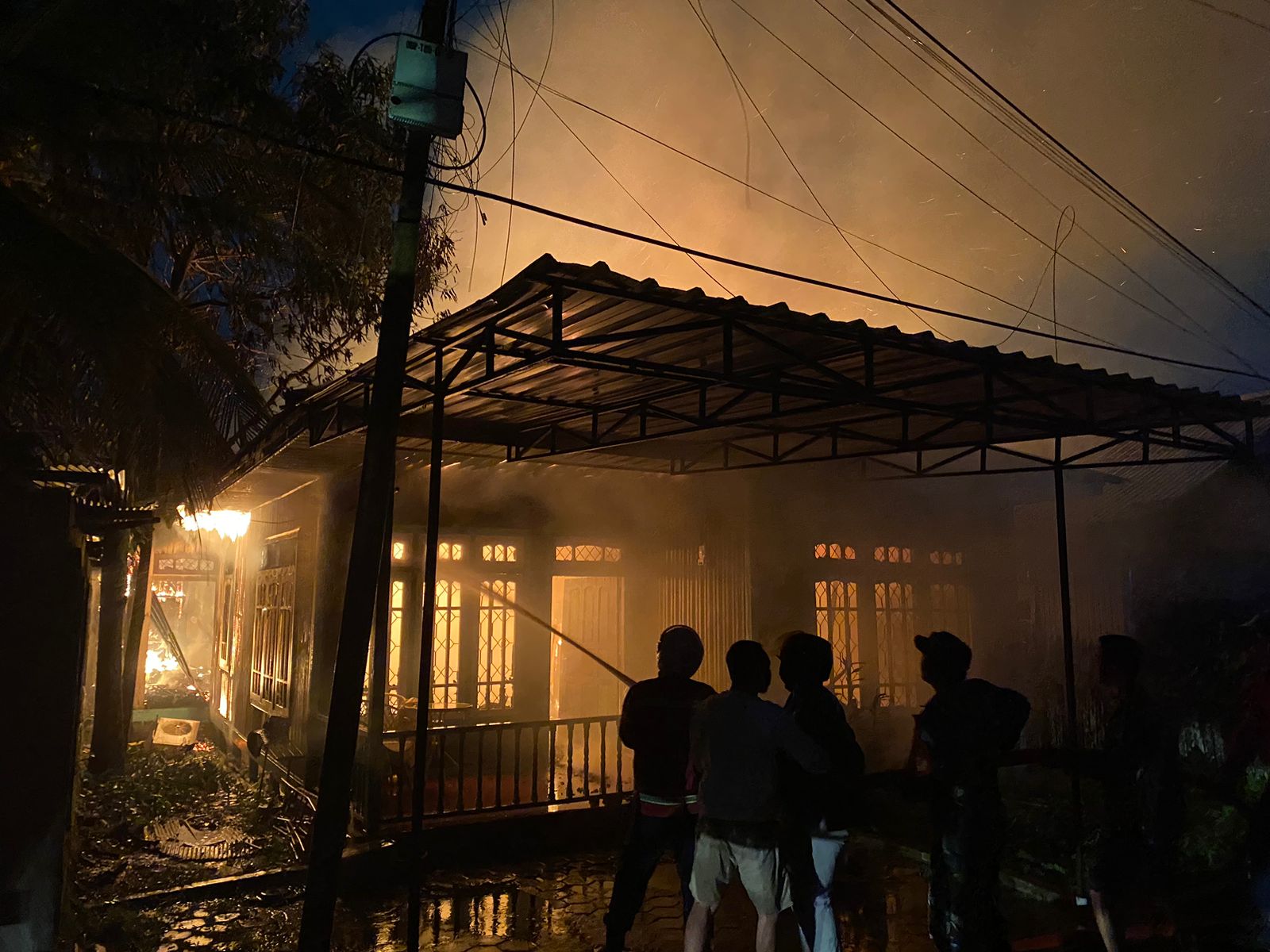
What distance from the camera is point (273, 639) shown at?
13922 millimetres

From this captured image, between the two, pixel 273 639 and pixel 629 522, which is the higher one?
pixel 629 522

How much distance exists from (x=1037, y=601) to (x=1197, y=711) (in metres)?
6.34

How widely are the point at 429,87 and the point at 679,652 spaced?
12.0 feet

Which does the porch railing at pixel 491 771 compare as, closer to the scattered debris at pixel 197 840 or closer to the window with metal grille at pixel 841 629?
the scattered debris at pixel 197 840

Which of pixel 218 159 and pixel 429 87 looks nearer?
pixel 429 87

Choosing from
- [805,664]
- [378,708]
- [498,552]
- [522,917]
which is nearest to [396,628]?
[498,552]

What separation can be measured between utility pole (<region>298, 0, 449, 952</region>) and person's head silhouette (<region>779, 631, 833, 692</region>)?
2.38 metres

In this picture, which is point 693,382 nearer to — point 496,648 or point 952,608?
point 496,648

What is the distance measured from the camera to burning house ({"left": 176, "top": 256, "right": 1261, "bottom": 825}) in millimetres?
6824

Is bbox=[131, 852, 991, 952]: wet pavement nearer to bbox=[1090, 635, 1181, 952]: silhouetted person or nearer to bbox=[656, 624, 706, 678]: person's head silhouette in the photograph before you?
bbox=[1090, 635, 1181, 952]: silhouetted person

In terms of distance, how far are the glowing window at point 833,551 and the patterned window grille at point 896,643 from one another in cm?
88

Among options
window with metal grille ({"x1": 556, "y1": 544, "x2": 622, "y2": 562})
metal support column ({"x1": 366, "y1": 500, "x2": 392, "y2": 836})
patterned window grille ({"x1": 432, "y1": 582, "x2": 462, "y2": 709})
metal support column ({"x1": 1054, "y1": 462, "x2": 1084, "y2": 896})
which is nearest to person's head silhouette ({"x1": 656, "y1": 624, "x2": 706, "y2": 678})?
metal support column ({"x1": 366, "y1": 500, "x2": 392, "y2": 836})

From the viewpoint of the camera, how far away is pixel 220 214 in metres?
8.38

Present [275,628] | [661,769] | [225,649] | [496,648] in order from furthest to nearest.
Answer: [225,649] → [275,628] → [496,648] → [661,769]
